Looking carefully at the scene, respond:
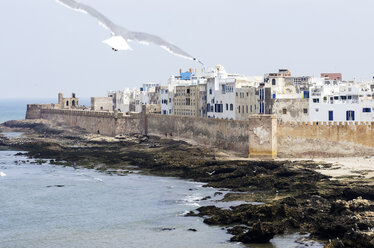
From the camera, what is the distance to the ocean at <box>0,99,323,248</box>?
35.0 meters

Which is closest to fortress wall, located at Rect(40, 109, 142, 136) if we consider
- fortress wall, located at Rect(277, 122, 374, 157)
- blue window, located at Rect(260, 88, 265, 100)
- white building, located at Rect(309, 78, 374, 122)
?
blue window, located at Rect(260, 88, 265, 100)

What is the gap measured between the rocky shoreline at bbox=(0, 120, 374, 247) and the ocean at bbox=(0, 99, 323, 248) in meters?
1.18

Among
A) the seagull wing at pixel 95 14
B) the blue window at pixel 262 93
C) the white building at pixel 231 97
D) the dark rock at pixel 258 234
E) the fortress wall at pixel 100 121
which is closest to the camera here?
the seagull wing at pixel 95 14

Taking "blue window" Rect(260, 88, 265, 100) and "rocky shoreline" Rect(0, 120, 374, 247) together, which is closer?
"rocky shoreline" Rect(0, 120, 374, 247)

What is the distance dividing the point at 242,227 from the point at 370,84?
48.2 m

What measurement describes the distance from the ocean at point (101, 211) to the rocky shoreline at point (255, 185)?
3.86ft

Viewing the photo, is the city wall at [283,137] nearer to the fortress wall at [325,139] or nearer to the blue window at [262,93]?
the fortress wall at [325,139]

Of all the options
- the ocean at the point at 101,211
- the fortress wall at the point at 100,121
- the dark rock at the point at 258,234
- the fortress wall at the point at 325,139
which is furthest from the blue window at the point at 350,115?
the fortress wall at the point at 100,121

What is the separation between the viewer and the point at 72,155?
234 feet

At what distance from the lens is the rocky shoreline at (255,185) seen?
1276 inches

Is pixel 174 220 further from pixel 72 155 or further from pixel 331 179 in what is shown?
pixel 72 155

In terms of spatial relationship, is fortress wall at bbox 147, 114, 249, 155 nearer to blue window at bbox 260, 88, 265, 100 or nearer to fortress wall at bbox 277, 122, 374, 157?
fortress wall at bbox 277, 122, 374, 157

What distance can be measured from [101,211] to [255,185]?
10.9m

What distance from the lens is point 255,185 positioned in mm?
46531
